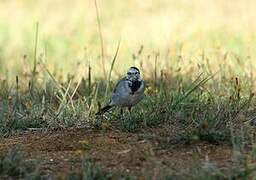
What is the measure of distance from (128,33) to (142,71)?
11.6 feet

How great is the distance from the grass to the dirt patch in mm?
92

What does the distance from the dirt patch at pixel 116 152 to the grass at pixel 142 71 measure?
3.6 inches

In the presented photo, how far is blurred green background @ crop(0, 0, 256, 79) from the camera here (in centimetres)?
823

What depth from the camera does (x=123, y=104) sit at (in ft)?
16.8

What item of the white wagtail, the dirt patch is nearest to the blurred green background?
the white wagtail

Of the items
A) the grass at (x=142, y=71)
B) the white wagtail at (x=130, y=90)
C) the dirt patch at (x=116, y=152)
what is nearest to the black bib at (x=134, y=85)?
the white wagtail at (x=130, y=90)

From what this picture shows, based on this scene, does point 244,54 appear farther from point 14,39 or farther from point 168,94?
point 14,39

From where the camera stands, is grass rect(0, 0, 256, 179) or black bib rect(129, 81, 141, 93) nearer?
grass rect(0, 0, 256, 179)

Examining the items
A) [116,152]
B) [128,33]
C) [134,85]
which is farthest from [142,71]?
[128,33]

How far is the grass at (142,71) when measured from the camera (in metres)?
4.48

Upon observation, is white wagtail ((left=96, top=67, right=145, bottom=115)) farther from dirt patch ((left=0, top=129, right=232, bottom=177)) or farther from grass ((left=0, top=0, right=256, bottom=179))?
dirt patch ((left=0, top=129, right=232, bottom=177))

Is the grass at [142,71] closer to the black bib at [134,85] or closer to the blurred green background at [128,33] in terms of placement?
the blurred green background at [128,33]

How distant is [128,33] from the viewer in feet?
34.3

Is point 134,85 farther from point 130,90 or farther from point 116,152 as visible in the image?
point 116,152
